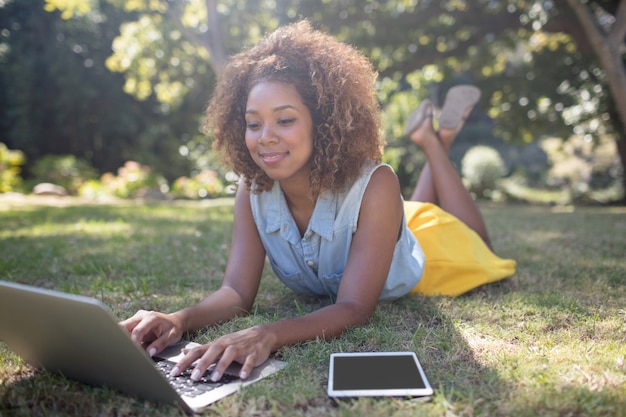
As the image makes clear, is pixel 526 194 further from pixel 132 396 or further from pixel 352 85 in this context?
pixel 132 396

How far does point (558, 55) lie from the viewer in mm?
11281

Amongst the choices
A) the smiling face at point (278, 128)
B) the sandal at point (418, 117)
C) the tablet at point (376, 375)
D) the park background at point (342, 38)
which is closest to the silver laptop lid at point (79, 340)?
the tablet at point (376, 375)

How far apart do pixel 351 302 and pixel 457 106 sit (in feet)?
8.69

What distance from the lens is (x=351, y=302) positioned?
223 cm

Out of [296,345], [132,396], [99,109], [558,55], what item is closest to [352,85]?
[296,345]

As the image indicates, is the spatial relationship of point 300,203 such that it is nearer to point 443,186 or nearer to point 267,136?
point 267,136

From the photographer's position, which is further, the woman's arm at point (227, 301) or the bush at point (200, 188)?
the bush at point (200, 188)

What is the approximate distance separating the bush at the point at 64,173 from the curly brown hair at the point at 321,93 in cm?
1313

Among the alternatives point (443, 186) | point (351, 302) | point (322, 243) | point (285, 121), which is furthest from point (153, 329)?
point (443, 186)

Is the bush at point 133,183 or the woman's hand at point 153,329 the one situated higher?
the woman's hand at point 153,329

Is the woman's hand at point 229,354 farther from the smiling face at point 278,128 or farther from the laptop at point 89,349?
the smiling face at point 278,128

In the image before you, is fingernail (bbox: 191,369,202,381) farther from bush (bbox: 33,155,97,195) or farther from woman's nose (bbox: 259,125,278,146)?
bush (bbox: 33,155,97,195)

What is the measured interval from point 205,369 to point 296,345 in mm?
449

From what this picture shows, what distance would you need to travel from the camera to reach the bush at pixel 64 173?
1490cm
